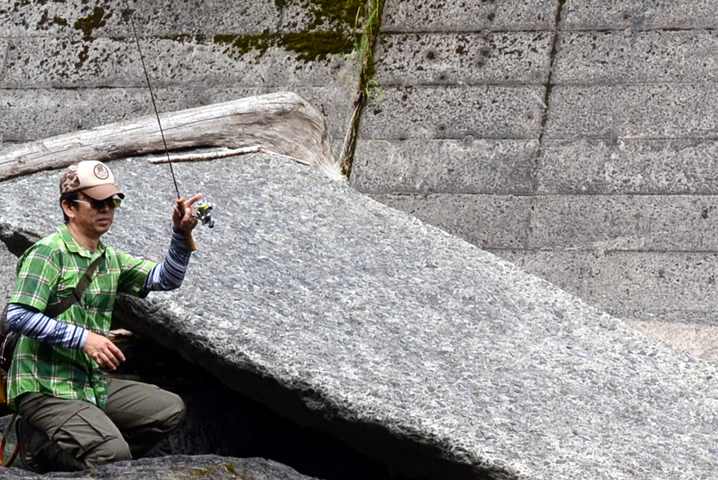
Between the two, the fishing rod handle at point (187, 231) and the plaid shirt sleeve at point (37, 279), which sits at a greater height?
the fishing rod handle at point (187, 231)

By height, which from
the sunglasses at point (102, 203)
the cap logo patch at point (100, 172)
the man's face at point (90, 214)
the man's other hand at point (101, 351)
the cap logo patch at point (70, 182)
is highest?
the cap logo patch at point (100, 172)

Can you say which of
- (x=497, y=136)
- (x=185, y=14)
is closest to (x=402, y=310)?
(x=497, y=136)

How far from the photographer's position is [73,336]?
2.75 m

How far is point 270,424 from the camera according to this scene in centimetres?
381

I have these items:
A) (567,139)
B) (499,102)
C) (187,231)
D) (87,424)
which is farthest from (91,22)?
(87,424)

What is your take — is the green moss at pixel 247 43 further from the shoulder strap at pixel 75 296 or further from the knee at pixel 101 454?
the knee at pixel 101 454

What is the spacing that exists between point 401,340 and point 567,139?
69.2 inches

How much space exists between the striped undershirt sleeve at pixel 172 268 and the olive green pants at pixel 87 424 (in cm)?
27

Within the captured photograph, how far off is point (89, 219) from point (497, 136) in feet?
8.15

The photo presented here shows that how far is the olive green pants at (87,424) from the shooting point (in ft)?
9.37

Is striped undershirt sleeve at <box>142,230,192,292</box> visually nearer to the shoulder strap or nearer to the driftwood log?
the shoulder strap

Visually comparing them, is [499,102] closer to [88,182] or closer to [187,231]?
[187,231]

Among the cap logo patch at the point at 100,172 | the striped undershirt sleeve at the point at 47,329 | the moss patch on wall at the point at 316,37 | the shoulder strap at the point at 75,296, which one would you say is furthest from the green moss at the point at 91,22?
the striped undershirt sleeve at the point at 47,329

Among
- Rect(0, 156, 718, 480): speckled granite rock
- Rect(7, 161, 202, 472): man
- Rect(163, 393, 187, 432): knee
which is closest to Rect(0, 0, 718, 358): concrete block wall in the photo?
Rect(0, 156, 718, 480): speckled granite rock
